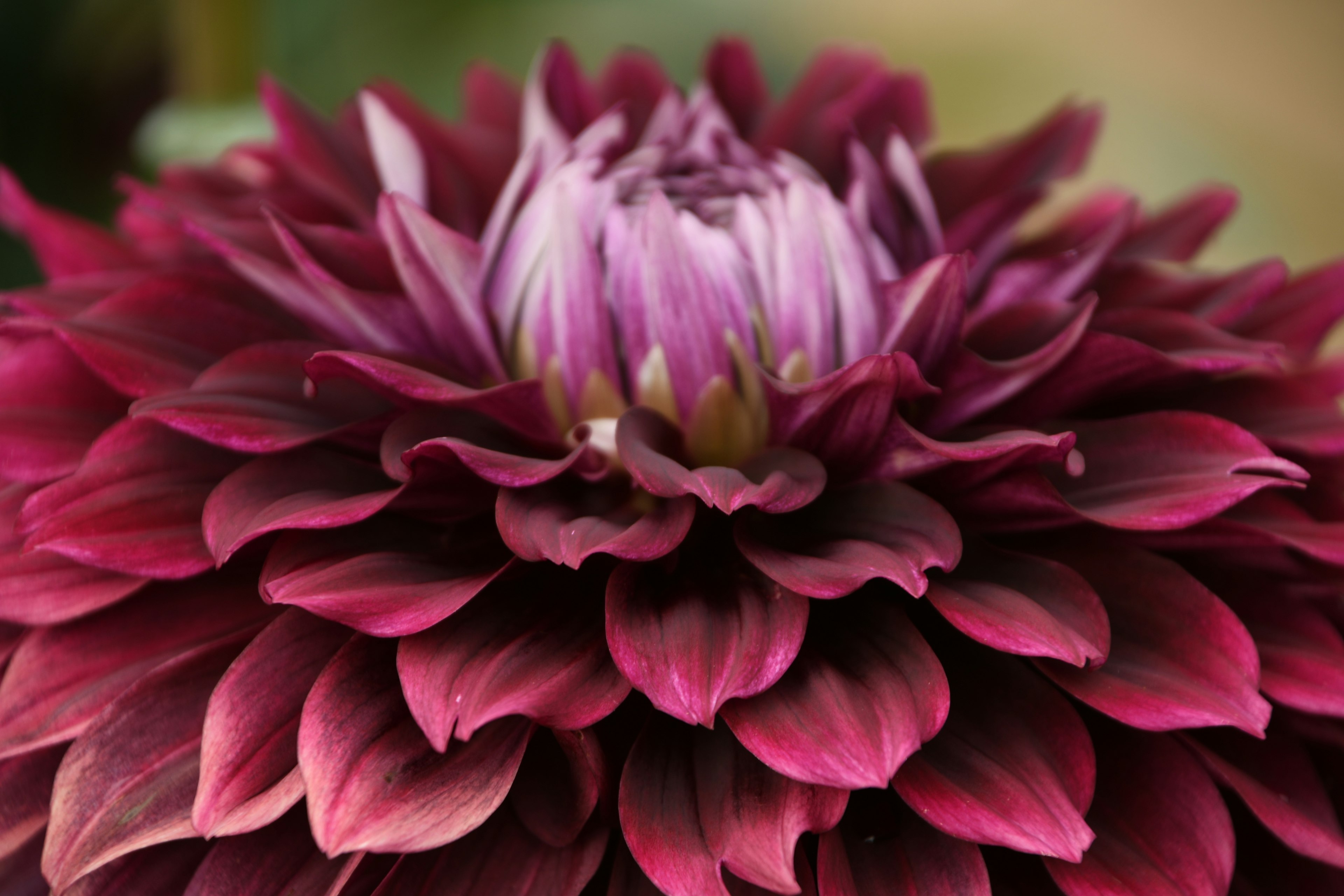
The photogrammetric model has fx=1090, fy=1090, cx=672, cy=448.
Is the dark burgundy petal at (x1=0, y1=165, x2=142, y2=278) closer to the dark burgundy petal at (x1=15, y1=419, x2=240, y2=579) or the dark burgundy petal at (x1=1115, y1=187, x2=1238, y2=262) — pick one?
the dark burgundy petal at (x1=15, y1=419, x2=240, y2=579)

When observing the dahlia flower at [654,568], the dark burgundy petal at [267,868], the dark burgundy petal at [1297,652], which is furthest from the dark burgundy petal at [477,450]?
the dark burgundy petal at [1297,652]

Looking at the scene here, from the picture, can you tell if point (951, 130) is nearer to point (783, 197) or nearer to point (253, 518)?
point (783, 197)

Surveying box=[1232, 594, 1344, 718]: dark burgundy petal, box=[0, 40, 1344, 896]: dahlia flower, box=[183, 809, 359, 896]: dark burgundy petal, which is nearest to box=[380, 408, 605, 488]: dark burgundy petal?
box=[0, 40, 1344, 896]: dahlia flower

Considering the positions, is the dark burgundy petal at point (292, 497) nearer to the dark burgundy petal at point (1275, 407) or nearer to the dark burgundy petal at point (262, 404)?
the dark burgundy petal at point (262, 404)

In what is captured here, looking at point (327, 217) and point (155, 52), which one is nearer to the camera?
point (327, 217)

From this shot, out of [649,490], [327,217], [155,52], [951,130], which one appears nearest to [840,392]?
[649,490]
